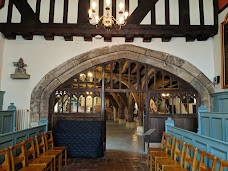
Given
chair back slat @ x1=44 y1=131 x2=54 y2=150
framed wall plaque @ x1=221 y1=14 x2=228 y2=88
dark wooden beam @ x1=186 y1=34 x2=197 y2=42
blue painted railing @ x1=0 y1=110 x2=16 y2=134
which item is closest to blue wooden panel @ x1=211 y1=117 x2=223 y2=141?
framed wall plaque @ x1=221 y1=14 x2=228 y2=88

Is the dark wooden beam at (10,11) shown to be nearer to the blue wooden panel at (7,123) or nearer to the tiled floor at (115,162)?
the blue wooden panel at (7,123)

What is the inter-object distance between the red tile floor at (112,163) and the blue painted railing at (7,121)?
5.25 ft

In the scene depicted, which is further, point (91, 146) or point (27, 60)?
point (27, 60)

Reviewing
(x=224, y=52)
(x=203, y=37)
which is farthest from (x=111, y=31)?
(x=224, y=52)

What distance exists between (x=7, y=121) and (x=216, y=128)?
448cm

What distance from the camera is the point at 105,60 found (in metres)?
6.07

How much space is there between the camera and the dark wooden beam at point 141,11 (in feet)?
18.3

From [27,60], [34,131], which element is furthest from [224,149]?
[27,60]

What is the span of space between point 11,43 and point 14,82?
1.06m

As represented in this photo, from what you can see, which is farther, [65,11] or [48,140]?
[65,11]

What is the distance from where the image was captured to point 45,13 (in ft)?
18.5

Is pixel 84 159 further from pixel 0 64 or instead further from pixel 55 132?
pixel 0 64

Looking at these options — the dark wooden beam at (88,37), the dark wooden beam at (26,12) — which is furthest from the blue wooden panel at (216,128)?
the dark wooden beam at (26,12)

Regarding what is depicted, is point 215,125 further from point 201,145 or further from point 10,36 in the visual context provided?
point 10,36
